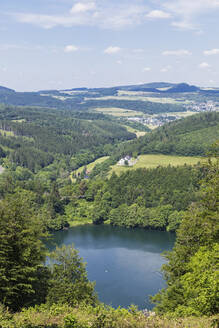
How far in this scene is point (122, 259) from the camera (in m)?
74.4

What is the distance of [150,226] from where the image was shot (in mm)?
101312

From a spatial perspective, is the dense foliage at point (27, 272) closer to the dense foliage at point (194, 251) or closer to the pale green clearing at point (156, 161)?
the dense foliage at point (194, 251)

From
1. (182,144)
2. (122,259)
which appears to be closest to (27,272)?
(122,259)

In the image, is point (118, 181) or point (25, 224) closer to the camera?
point (25, 224)

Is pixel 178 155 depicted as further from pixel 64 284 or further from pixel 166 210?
pixel 64 284

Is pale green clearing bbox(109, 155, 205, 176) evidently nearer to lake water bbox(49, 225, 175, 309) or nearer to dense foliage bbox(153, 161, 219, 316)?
lake water bbox(49, 225, 175, 309)

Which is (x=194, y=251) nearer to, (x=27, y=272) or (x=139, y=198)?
(x=27, y=272)

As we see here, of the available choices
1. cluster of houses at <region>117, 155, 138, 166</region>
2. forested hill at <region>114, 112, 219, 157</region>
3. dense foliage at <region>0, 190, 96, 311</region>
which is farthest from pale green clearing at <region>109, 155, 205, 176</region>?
dense foliage at <region>0, 190, 96, 311</region>

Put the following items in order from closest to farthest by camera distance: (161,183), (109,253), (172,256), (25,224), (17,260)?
(17,260) → (25,224) → (172,256) → (109,253) → (161,183)

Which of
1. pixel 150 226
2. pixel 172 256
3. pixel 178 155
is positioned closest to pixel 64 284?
pixel 172 256

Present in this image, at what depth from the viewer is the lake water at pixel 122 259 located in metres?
56.9

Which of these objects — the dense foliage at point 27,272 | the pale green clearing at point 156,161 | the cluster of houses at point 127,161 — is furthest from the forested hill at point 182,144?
the dense foliage at point 27,272

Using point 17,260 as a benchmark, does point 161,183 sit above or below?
below

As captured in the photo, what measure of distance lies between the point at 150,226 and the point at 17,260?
7716 centimetres
